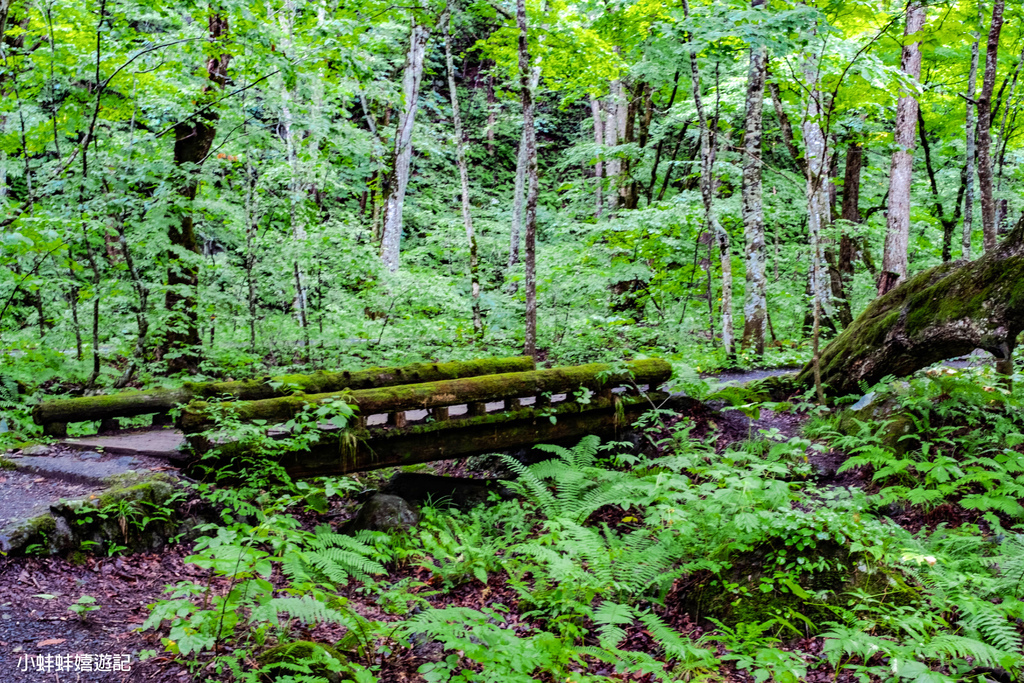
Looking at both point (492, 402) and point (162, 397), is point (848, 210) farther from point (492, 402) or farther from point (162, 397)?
point (162, 397)

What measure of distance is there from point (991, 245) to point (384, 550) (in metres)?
8.78

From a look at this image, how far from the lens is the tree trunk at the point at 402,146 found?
52.8 feet

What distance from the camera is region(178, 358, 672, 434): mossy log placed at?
246 inches

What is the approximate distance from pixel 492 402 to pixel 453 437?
2.80 feet

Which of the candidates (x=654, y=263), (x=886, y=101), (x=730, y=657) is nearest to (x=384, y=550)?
(x=730, y=657)

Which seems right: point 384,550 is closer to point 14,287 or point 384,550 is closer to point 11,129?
point 14,287

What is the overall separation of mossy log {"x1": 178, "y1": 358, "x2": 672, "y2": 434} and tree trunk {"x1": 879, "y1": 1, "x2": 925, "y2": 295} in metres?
6.96

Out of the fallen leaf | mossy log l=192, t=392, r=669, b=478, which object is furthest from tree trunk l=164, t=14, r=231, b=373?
the fallen leaf

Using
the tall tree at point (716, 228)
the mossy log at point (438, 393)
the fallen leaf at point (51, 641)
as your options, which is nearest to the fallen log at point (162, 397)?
the mossy log at point (438, 393)

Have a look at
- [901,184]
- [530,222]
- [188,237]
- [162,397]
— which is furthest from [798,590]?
[901,184]

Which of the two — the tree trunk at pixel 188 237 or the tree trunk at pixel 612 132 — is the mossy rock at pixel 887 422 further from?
the tree trunk at pixel 612 132

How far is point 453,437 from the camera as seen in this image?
7559 mm

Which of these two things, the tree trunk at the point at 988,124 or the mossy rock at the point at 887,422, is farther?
the tree trunk at the point at 988,124

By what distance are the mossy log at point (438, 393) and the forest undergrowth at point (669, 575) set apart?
735 mm
